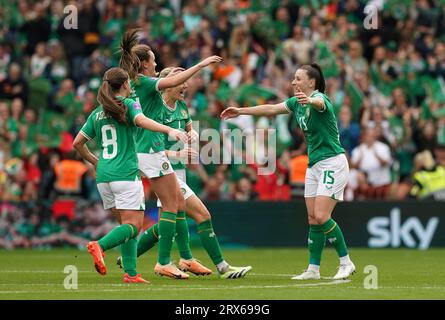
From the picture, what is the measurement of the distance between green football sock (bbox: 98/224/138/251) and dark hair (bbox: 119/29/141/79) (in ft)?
6.09

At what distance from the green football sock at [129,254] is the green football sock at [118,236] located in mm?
149

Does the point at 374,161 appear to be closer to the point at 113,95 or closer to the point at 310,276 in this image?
the point at 310,276

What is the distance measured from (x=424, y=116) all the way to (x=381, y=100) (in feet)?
3.19

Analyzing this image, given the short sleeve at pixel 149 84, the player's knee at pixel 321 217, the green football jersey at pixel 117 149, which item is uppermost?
the short sleeve at pixel 149 84

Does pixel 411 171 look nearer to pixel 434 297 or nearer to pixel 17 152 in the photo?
pixel 17 152

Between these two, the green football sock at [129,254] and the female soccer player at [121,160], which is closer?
the female soccer player at [121,160]

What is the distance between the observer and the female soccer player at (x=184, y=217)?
12.9 m

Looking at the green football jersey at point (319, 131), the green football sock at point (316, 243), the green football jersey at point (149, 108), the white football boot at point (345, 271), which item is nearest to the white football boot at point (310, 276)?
the green football sock at point (316, 243)

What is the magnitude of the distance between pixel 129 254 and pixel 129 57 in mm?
2238

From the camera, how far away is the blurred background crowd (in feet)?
67.5

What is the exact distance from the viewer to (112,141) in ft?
37.9

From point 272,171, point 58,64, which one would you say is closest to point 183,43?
point 58,64

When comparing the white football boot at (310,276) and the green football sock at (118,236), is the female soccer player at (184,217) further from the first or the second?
the green football sock at (118,236)

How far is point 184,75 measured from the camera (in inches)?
454
